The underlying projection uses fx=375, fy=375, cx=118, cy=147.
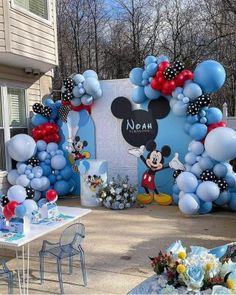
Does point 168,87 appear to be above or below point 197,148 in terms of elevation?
above

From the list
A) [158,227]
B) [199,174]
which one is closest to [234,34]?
[199,174]

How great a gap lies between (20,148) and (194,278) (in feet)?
20.7

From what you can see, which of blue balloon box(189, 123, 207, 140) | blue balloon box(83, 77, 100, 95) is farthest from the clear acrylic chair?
blue balloon box(83, 77, 100, 95)

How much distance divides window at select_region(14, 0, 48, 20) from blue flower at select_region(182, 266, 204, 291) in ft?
21.7

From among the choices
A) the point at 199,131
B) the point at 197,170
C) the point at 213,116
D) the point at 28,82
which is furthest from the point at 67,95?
the point at 197,170

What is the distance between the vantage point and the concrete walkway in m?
4.00

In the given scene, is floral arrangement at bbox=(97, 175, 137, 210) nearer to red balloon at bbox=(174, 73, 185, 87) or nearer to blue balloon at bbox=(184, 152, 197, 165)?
blue balloon at bbox=(184, 152, 197, 165)

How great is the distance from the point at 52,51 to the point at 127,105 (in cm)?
206

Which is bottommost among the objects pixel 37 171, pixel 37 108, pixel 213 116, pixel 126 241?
pixel 126 241

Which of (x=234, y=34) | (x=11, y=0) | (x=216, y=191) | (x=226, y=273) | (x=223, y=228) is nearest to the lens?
(x=226, y=273)

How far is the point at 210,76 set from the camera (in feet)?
22.5

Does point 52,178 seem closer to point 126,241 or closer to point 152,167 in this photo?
point 152,167

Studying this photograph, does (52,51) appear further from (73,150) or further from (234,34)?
Answer: (234,34)

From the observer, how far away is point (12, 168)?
841 centimetres
